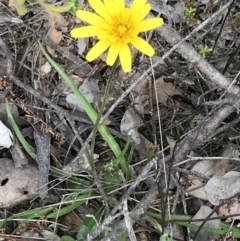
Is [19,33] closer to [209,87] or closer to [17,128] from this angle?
[17,128]

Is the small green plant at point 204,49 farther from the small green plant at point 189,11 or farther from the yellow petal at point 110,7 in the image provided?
the yellow petal at point 110,7

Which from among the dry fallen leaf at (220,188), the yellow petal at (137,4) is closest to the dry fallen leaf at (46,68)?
the yellow petal at (137,4)

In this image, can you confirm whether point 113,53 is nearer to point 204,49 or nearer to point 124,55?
point 124,55

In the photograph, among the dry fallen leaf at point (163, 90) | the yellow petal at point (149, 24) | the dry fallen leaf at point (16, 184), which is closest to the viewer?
the yellow petal at point (149, 24)

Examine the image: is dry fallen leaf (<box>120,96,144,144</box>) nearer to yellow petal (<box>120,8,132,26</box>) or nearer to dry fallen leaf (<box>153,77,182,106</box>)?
dry fallen leaf (<box>153,77,182,106</box>)

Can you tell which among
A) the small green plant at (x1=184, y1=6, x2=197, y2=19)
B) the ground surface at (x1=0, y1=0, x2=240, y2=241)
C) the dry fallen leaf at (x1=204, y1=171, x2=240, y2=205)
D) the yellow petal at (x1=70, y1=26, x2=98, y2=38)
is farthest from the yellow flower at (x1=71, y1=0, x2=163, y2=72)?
the dry fallen leaf at (x1=204, y1=171, x2=240, y2=205)

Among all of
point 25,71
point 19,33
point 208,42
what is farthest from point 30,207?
point 208,42
